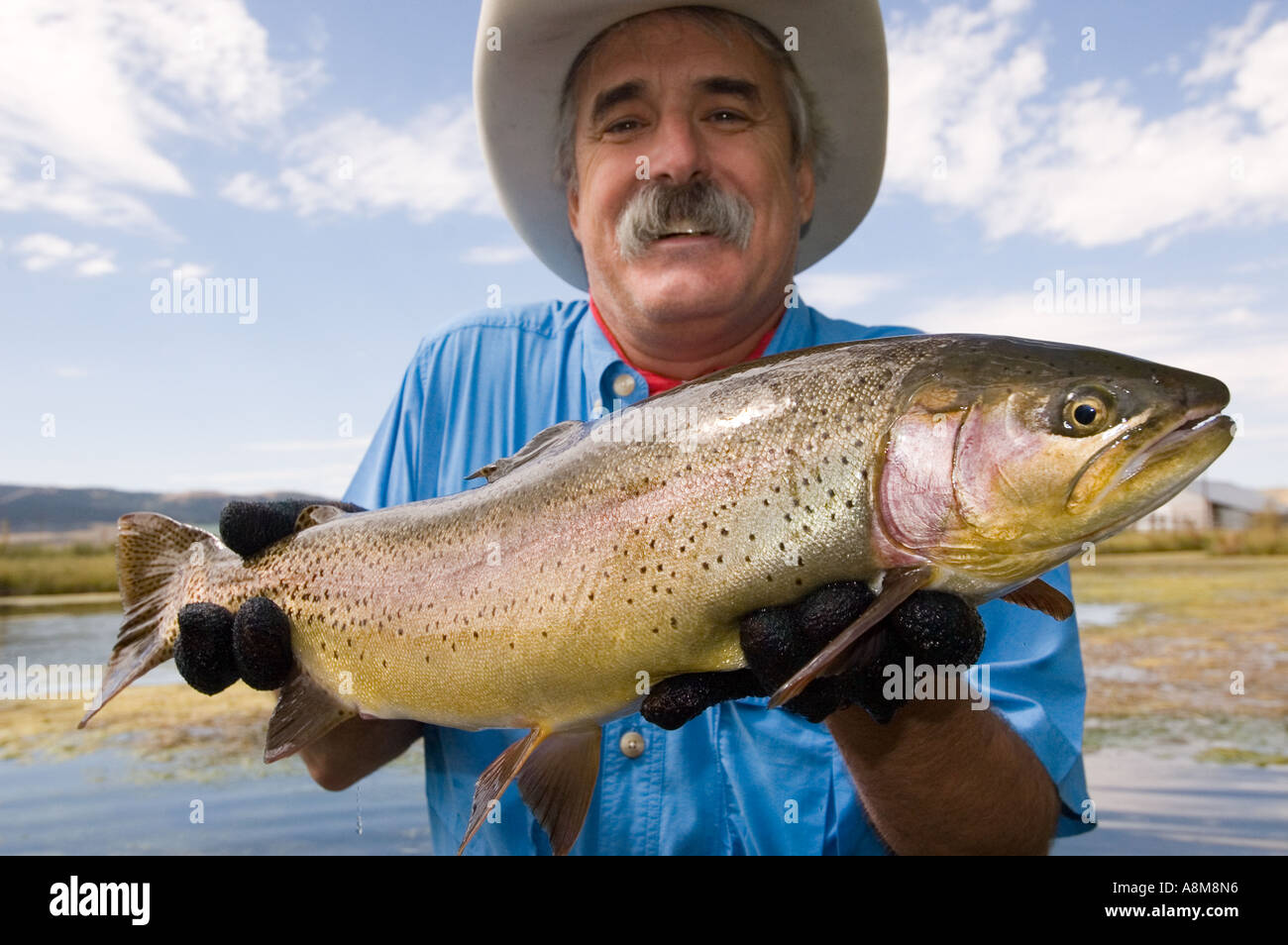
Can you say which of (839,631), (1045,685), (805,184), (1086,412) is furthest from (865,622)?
(805,184)

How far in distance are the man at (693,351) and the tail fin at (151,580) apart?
2.51 feet

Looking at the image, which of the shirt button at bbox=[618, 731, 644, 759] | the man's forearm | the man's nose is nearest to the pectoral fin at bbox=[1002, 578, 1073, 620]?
the man's forearm

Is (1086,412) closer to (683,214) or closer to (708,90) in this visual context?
(683,214)

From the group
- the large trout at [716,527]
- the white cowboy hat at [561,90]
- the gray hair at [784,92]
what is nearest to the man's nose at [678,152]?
the gray hair at [784,92]

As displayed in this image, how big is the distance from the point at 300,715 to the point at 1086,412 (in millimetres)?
2416

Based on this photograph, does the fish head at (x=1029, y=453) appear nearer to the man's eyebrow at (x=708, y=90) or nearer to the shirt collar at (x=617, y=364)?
the shirt collar at (x=617, y=364)

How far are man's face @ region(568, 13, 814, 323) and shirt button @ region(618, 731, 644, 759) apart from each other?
1.58 m

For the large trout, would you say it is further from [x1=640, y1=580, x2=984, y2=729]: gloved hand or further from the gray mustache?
the gray mustache

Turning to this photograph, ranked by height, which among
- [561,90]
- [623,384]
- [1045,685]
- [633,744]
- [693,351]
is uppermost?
[561,90]

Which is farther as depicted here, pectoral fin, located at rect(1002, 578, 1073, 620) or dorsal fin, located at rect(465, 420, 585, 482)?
dorsal fin, located at rect(465, 420, 585, 482)

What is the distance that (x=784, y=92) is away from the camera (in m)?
4.11

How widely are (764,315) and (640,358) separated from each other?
1.82ft

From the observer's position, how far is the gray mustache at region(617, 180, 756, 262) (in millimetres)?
3705

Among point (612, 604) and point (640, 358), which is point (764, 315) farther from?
point (612, 604)
